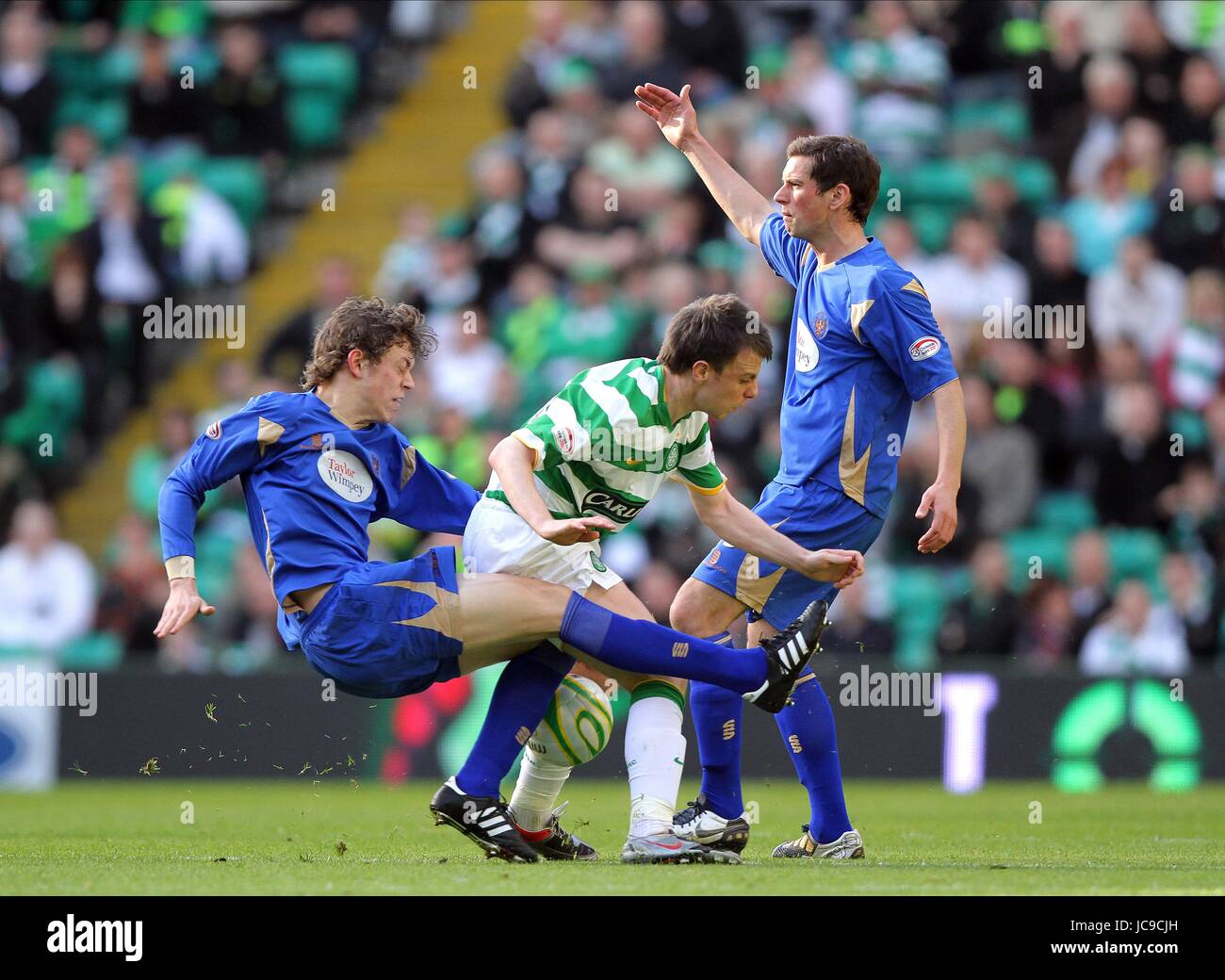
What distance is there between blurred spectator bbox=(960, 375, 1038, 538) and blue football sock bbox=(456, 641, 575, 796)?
18.8ft

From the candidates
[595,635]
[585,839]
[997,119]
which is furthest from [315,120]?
[595,635]

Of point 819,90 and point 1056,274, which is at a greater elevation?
point 819,90

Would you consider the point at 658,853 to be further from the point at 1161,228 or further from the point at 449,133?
the point at 449,133

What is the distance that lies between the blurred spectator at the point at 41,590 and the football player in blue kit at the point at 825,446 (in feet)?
21.8

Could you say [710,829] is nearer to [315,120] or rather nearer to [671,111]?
[671,111]

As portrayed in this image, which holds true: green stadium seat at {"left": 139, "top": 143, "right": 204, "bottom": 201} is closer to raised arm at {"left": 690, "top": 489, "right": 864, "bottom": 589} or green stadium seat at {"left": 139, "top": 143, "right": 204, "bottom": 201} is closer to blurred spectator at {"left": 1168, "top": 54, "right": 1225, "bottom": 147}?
blurred spectator at {"left": 1168, "top": 54, "right": 1225, "bottom": 147}

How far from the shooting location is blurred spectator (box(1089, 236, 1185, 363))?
445 inches

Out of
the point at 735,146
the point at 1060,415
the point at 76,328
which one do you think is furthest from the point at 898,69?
the point at 76,328

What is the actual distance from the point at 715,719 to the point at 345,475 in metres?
1.40

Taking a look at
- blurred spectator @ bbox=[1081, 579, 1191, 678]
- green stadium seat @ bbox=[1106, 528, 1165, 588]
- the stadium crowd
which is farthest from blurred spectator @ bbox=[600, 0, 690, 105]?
blurred spectator @ bbox=[1081, 579, 1191, 678]

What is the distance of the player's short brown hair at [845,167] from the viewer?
5.93 metres

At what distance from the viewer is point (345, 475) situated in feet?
18.4

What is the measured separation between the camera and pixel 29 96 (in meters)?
13.7
